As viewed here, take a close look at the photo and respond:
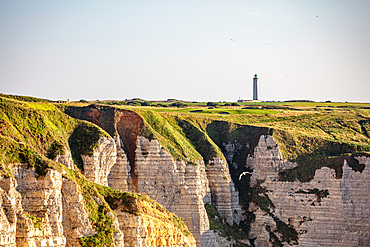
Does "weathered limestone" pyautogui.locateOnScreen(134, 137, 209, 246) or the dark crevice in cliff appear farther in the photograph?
the dark crevice in cliff

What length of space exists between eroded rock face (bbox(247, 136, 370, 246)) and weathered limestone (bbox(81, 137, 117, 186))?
19978 millimetres

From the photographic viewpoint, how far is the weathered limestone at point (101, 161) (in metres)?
57.5

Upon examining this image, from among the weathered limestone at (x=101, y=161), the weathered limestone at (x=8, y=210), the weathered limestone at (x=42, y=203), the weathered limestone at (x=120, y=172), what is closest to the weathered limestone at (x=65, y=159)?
the weathered limestone at (x=101, y=161)

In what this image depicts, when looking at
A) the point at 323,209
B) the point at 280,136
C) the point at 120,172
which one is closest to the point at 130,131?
the point at 120,172

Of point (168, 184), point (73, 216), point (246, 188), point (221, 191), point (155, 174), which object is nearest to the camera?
point (73, 216)

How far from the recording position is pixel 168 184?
6588cm

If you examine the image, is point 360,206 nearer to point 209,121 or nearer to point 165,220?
point 209,121


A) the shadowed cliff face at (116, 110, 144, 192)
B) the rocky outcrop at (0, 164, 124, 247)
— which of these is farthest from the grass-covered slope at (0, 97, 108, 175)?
the shadowed cliff face at (116, 110, 144, 192)

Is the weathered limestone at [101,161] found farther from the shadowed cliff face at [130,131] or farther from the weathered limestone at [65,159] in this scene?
the weathered limestone at [65,159]

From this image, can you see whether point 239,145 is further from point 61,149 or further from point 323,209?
point 61,149

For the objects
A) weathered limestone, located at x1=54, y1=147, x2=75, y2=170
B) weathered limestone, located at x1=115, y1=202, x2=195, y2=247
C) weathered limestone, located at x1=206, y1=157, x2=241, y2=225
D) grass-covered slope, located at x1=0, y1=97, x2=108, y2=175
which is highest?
grass-covered slope, located at x1=0, y1=97, x2=108, y2=175

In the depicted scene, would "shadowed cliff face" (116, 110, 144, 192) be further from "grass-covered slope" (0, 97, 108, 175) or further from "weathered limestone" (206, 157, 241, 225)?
"weathered limestone" (206, 157, 241, 225)

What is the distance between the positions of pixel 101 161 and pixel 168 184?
9123 mm

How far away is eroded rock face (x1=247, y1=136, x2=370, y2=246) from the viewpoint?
6856cm
